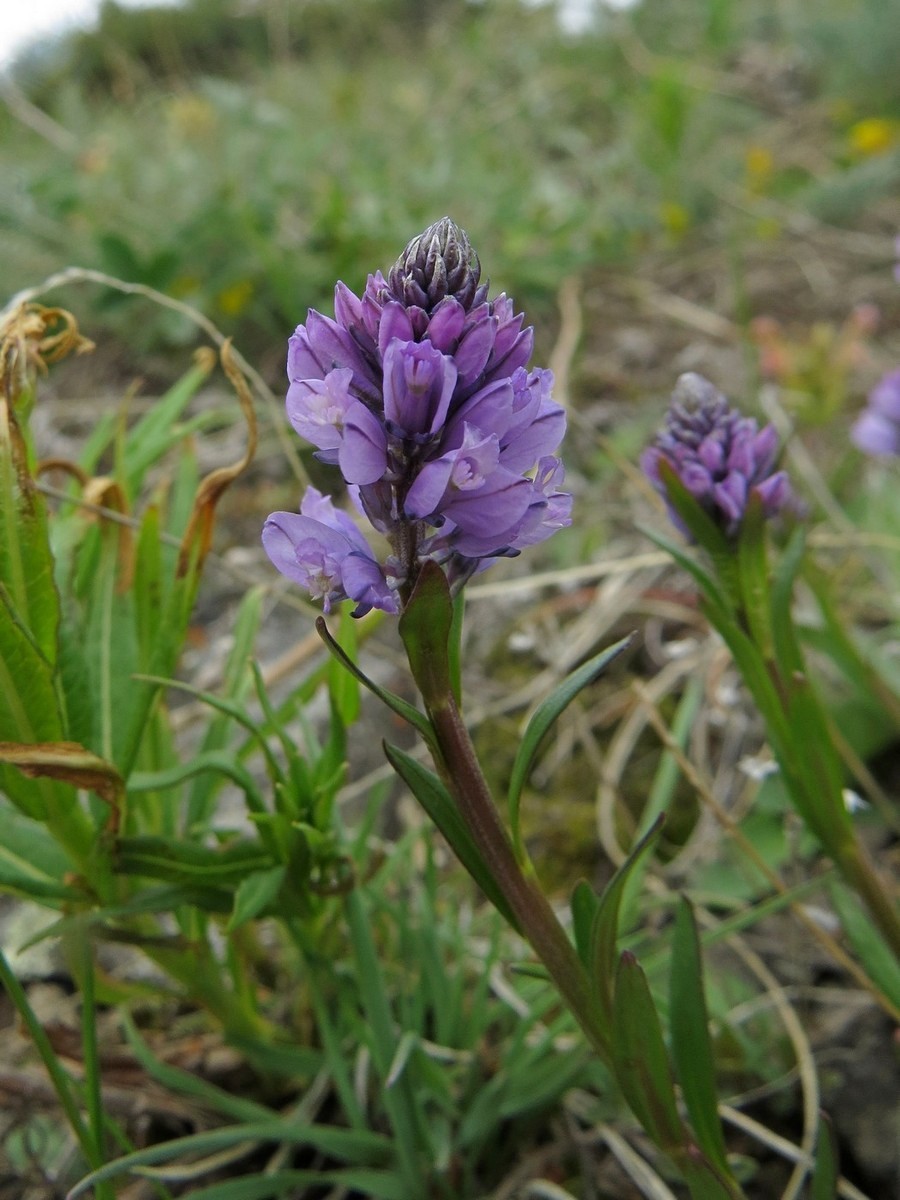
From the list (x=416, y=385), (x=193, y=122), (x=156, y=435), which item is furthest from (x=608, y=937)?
(x=193, y=122)

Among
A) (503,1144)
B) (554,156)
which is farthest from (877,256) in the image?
(503,1144)

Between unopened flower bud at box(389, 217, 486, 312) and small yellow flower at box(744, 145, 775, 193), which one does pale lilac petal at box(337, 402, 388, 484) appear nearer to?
unopened flower bud at box(389, 217, 486, 312)

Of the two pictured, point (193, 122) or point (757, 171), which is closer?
point (193, 122)

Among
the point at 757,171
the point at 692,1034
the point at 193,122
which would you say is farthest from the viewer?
the point at 757,171

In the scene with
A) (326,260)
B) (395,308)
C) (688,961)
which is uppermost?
(326,260)

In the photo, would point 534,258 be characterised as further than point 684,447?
Yes

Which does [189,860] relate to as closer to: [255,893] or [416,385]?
[255,893]

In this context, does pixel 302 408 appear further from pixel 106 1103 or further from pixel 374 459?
pixel 106 1103
